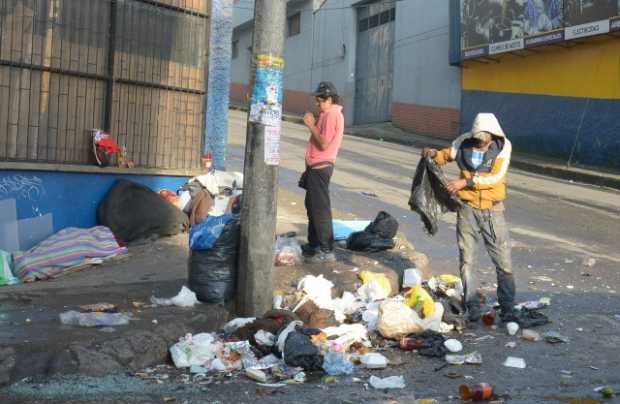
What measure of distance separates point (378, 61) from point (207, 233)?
87.7 feet

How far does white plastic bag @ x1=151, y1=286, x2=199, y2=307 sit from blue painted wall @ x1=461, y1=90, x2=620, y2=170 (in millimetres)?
16143

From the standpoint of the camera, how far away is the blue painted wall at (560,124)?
20.5 meters

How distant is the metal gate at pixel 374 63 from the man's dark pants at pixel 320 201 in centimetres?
2412

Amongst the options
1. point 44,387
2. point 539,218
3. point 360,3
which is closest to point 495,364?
point 44,387

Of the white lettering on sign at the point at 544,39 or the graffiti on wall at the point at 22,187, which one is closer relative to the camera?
the graffiti on wall at the point at 22,187

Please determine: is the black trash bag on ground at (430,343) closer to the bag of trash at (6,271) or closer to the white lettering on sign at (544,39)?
the bag of trash at (6,271)

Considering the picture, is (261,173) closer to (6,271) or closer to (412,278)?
(412,278)

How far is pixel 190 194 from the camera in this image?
1027 cm

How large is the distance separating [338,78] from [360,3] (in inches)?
138

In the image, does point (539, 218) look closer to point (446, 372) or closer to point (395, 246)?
point (395, 246)

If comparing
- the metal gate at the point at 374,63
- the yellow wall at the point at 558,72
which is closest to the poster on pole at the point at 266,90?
the yellow wall at the point at 558,72

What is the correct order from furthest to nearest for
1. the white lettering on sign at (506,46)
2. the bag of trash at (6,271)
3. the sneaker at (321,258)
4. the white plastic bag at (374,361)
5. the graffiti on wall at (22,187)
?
1. the white lettering on sign at (506,46)
2. the graffiti on wall at (22,187)
3. the sneaker at (321,258)
4. the bag of trash at (6,271)
5. the white plastic bag at (374,361)

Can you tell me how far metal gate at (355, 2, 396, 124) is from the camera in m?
31.6

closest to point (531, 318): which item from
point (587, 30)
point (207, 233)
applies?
point (207, 233)
